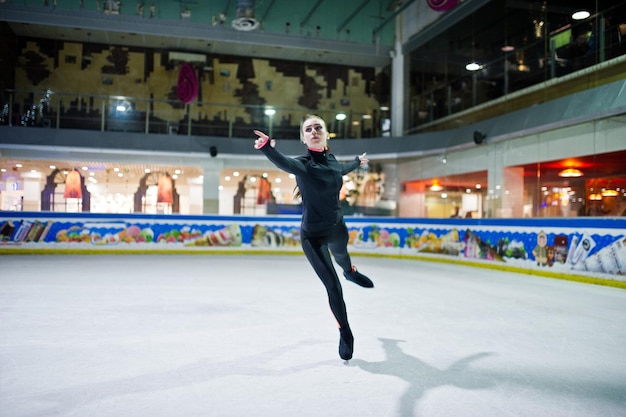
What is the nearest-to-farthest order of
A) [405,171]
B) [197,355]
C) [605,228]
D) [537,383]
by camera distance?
1. [537,383]
2. [197,355]
3. [605,228]
4. [405,171]

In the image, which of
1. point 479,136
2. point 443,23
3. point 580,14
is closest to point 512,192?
point 479,136

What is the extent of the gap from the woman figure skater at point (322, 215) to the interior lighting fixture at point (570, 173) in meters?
6.65

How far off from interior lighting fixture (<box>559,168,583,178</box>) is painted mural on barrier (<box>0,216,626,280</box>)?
0.89 m

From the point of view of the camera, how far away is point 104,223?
12.7 m

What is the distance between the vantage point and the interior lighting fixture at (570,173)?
8.45 metres

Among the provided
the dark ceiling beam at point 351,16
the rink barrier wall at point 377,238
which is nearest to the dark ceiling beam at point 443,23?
the dark ceiling beam at point 351,16

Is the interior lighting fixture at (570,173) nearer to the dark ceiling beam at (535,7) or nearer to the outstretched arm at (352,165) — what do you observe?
the dark ceiling beam at (535,7)

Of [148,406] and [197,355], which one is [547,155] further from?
[148,406]

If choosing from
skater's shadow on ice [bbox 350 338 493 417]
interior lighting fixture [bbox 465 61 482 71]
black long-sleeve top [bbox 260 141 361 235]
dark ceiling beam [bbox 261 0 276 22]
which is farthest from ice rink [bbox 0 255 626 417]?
dark ceiling beam [bbox 261 0 276 22]

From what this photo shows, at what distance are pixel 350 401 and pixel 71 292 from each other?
471 cm

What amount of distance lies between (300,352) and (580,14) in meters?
8.59

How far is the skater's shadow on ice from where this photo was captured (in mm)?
2512

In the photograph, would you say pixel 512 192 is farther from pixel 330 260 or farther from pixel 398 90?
pixel 330 260

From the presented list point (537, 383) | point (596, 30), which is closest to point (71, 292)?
point (537, 383)
